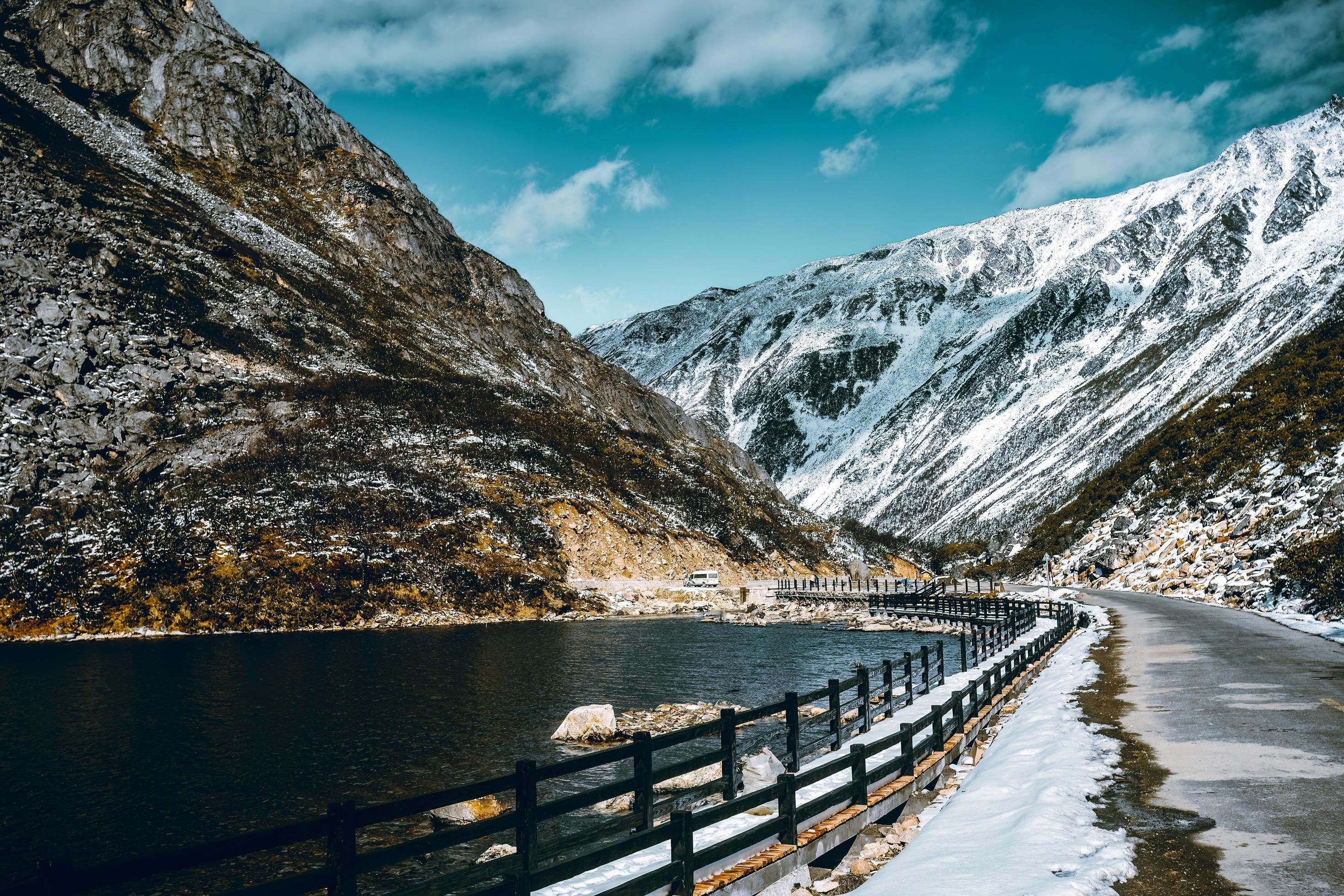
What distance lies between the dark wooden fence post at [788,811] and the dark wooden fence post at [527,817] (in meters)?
3.19

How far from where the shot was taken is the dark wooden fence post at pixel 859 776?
1121 cm

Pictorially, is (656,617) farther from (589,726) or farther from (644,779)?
(644,779)

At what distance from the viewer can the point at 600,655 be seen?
4325 cm

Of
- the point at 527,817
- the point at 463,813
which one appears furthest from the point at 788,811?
the point at 463,813

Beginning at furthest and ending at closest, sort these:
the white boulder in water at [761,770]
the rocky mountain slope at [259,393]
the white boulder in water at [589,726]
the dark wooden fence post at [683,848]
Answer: the rocky mountain slope at [259,393]
the white boulder in water at [589,726]
the white boulder in water at [761,770]
the dark wooden fence post at [683,848]

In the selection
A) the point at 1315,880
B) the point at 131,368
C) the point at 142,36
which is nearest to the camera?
the point at 1315,880

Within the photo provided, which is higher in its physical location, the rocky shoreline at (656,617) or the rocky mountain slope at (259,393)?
the rocky mountain slope at (259,393)

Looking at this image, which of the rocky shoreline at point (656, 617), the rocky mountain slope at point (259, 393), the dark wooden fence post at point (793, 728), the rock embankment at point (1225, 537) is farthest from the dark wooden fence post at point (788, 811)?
the rocky mountain slope at point (259, 393)

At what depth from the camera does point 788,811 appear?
382 inches

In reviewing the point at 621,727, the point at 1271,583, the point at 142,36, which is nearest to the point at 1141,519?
the point at 1271,583

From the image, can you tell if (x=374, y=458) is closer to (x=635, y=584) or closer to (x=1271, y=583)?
(x=635, y=584)

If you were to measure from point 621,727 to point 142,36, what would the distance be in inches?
5608

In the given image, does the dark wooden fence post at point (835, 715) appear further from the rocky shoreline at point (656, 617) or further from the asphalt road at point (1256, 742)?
the rocky shoreline at point (656, 617)

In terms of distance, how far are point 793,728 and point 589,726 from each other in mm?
11891
